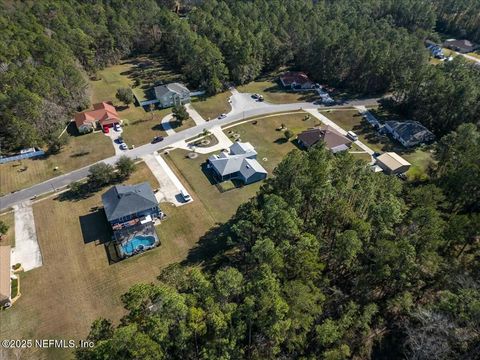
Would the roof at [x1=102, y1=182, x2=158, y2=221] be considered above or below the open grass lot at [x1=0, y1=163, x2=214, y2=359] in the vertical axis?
above

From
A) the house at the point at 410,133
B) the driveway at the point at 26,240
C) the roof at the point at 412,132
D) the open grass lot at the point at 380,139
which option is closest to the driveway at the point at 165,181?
the driveway at the point at 26,240

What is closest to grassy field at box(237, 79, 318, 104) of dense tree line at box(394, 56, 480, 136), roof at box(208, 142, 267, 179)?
dense tree line at box(394, 56, 480, 136)

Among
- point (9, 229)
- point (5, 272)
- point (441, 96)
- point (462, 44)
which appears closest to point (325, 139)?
→ point (441, 96)

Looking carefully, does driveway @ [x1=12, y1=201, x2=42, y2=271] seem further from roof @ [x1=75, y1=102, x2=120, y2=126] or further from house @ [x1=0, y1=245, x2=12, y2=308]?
roof @ [x1=75, y1=102, x2=120, y2=126]

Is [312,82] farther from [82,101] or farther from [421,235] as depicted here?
[421,235]

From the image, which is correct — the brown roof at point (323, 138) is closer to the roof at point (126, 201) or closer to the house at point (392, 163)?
the house at point (392, 163)

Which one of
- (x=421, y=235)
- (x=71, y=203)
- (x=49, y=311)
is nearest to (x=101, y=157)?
(x=71, y=203)
